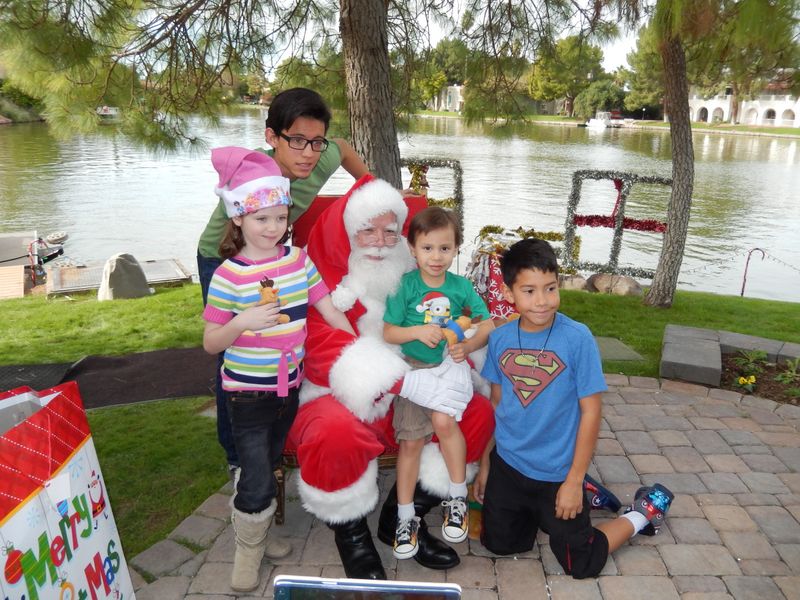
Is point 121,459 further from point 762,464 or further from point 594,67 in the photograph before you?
point 594,67

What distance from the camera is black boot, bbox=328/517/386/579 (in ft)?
8.40

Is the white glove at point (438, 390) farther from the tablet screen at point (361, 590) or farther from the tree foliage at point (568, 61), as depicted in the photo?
the tree foliage at point (568, 61)

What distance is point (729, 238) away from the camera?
56.8 ft

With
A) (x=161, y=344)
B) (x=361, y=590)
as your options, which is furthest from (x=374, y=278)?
(x=161, y=344)

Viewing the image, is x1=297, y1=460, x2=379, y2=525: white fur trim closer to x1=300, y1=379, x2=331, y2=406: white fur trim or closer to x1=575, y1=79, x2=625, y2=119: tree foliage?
x1=300, y1=379, x2=331, y2=406: white fur trim

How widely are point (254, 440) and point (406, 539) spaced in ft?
2.72

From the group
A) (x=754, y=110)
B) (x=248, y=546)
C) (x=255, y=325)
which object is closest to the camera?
(x=255, y=325)

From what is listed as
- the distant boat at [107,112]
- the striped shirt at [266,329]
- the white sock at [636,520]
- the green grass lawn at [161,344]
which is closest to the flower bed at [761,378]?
the green grass lawn at [161,344]

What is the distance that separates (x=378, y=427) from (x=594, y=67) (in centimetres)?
627

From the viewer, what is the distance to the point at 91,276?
37.7ft

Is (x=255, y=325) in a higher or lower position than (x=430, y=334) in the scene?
A: higher

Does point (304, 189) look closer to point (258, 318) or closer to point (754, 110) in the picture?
point (258, 318)

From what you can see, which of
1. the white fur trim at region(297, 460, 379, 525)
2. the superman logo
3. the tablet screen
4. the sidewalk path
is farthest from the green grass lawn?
the superman logo

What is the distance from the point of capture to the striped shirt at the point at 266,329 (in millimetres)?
2330
